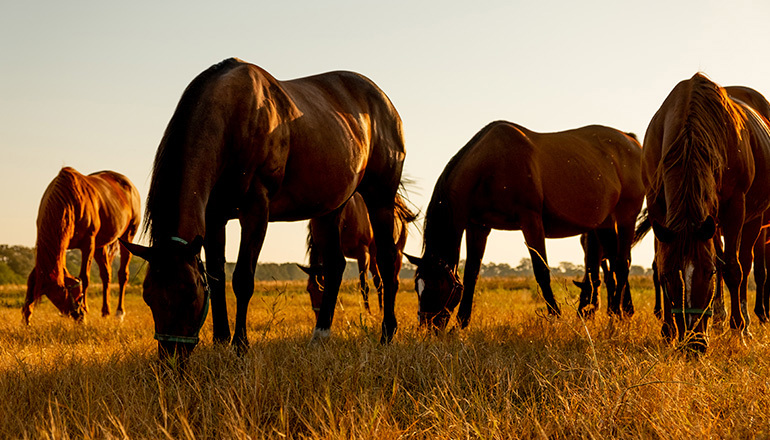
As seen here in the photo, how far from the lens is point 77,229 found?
1036 cm

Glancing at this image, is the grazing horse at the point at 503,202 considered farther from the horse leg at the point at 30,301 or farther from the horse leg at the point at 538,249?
the horse leg at the point at 30,301

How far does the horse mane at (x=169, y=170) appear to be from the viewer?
12.3ft

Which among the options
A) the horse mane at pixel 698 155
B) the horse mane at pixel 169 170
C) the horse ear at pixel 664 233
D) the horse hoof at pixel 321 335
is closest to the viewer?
the horse mane at pixel 169 170

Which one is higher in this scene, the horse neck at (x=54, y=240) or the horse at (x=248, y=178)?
the horse at (x=248, y=178)

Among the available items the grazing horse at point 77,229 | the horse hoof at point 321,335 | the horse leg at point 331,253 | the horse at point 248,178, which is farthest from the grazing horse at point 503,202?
the grazing horse at point 77,229

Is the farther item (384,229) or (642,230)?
(642,230)

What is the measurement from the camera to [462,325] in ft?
22.2

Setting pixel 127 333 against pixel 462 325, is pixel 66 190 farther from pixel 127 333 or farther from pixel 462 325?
pixel 462 325

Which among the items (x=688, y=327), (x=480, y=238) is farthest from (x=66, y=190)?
(x=688, y=327)

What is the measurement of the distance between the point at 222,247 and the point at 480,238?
12.5ft

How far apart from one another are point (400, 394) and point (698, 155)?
318 centimetres

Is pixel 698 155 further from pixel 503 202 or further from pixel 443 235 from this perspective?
pixel 443 235

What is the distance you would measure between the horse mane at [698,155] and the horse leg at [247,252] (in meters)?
3.03

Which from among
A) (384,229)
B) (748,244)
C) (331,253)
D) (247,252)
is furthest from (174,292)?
(748,244)
